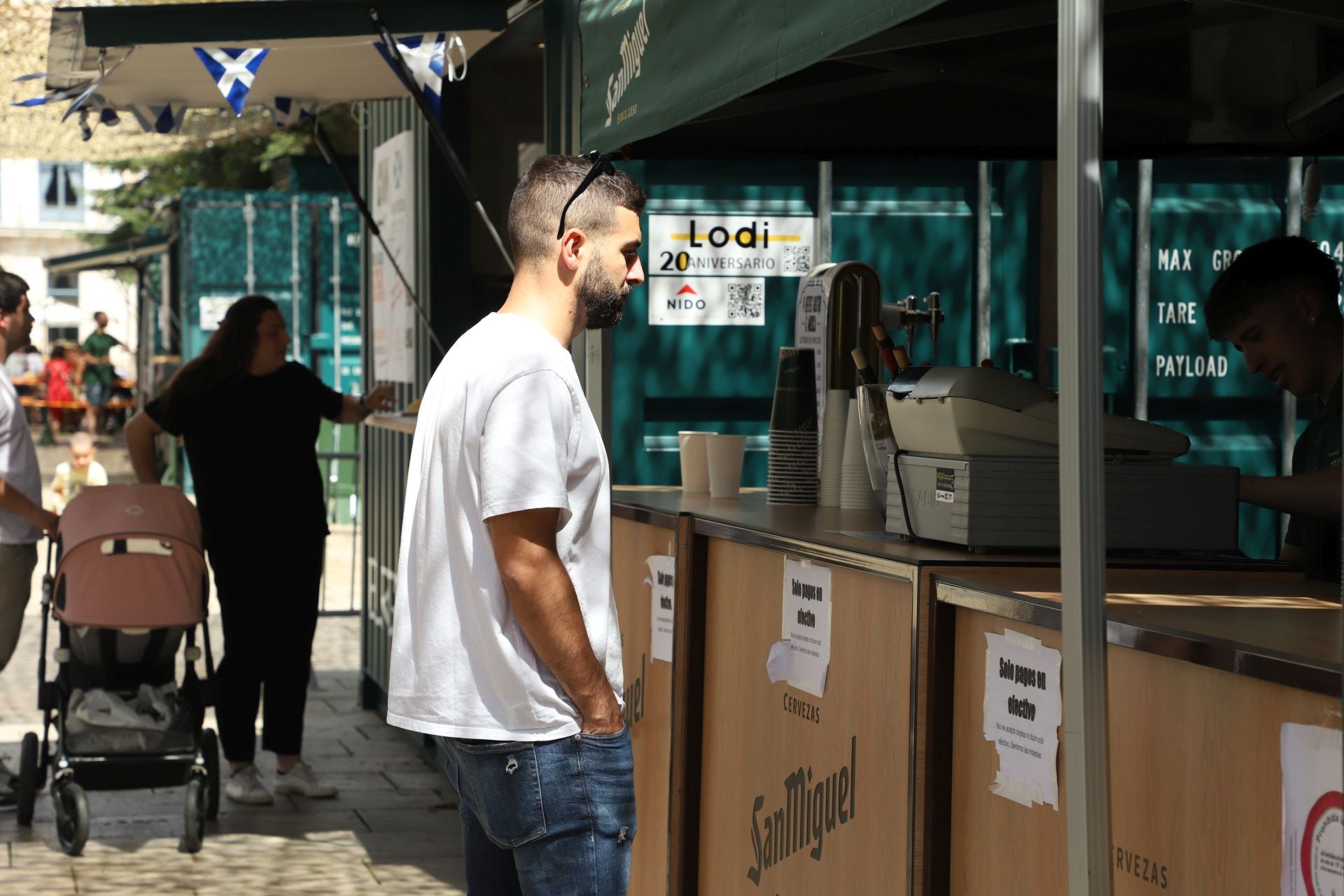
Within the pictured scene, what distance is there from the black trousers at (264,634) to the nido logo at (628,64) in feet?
11.6

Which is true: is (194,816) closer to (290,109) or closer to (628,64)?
(290,109)

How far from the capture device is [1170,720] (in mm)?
2293

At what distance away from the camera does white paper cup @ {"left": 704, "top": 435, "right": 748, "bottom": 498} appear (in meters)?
4.61

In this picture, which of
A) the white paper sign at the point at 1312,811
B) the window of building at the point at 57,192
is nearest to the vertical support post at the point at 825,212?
the white paper sign at the point at 1312,811

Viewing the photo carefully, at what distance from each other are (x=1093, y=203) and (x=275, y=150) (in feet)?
68.8

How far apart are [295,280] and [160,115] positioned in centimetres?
1242

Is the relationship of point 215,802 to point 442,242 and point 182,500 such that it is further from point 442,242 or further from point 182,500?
point 442,242

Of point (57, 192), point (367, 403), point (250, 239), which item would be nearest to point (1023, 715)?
point (367, 403)

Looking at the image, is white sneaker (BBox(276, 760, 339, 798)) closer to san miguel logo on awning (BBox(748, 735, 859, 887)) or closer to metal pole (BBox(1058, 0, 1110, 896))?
san miguel logo on awning (BBox(748, 735, 859, 887))

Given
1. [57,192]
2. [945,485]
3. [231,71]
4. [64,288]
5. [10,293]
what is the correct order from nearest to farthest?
[945,485]
[231,71]
[10,293]
[57,192]
[64,288]

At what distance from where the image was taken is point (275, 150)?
22.1 m

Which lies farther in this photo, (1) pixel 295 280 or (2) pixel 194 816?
(1) pixel 295 280

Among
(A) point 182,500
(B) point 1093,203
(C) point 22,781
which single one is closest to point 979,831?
(B) point 1093,203

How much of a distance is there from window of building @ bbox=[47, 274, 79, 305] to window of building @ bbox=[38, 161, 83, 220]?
79.8 inches
